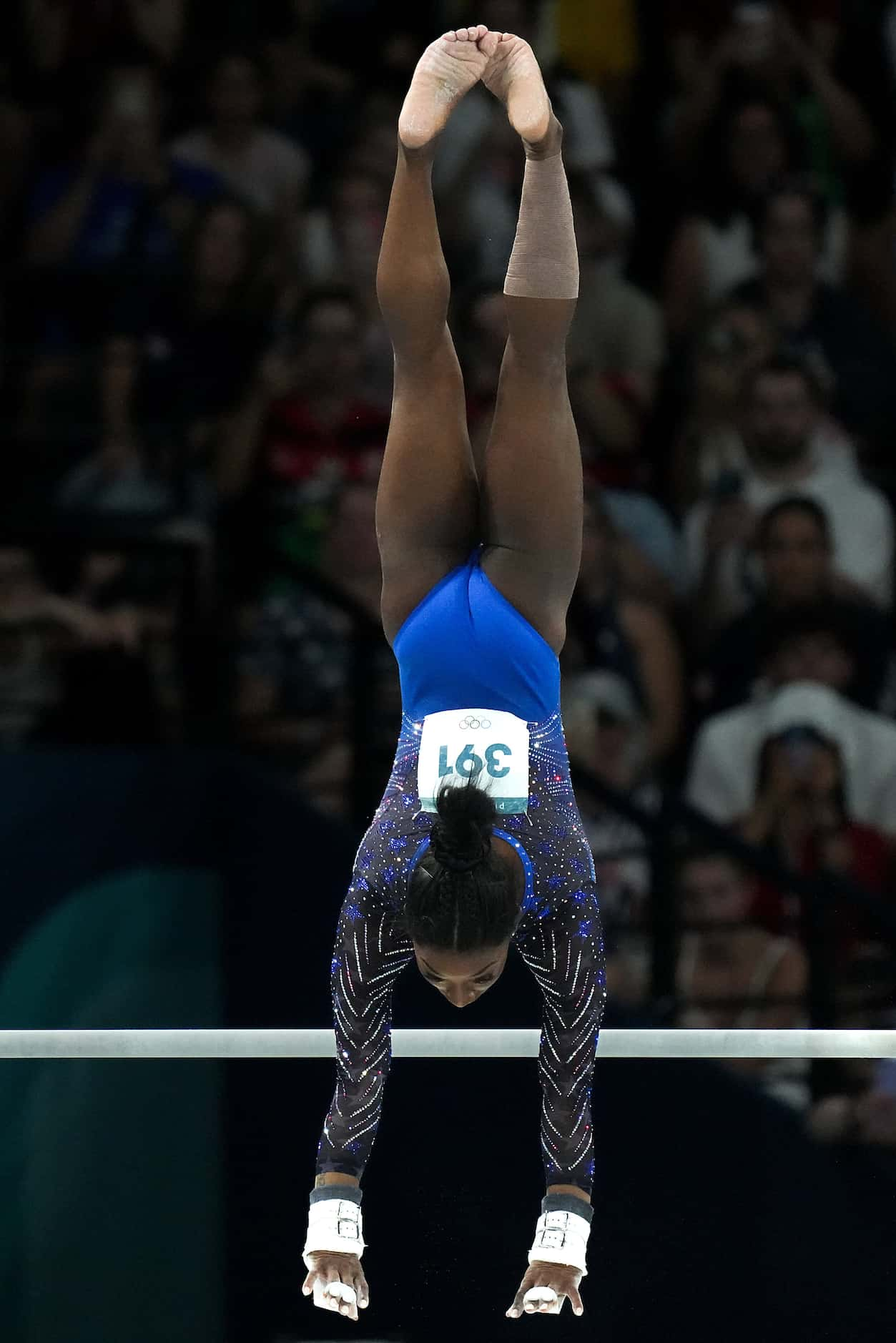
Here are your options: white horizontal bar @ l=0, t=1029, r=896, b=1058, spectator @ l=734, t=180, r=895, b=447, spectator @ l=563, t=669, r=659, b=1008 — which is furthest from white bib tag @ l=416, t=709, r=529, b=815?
spectator @ l=734, t=180, r=895, b=447

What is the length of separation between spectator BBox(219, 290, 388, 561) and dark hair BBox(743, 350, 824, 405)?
1.13 metres

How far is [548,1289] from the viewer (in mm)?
3232

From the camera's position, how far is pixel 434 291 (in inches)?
134

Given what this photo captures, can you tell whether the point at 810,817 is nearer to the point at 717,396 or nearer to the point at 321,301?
the point at 717,396

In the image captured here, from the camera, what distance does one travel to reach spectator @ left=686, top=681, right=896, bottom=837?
17.6 ft

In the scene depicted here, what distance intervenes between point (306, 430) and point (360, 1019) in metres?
2.56

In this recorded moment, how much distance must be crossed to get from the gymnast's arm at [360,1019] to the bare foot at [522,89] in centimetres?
131

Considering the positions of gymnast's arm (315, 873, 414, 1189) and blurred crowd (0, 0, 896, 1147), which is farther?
blurred crowd (0, 0, 896, 1147)

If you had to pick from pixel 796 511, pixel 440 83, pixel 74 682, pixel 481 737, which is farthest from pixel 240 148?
pixel 481 737

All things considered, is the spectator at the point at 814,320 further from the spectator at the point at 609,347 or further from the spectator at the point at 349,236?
the spectator at the point at 349,236

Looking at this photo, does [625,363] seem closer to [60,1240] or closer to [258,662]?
[258,662]

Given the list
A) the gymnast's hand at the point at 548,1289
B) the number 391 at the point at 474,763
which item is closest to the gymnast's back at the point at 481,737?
the number 391 at the point at 474,763

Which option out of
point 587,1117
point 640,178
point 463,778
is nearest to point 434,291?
point 463,778

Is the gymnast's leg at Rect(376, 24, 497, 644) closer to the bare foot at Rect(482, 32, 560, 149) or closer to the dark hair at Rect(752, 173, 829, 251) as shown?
the bare foot at Rect(482, 32, 560, 149)
